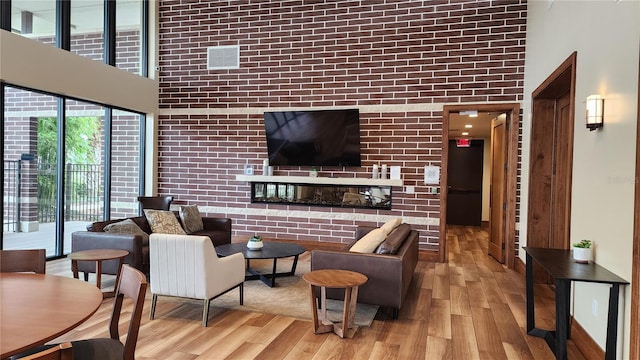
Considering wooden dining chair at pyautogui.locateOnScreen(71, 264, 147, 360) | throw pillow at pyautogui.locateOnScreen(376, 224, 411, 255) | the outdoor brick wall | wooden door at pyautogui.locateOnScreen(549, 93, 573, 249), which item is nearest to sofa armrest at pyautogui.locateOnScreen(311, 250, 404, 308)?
throw pillow at pyautogui.locateOnScreen(376, 224, 411, 255)

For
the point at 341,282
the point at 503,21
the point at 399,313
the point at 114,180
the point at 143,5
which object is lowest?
the point at 399,313

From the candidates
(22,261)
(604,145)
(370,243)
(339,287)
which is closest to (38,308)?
(22,261)

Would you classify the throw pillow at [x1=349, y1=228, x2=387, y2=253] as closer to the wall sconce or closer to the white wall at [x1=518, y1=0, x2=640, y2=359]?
the white wall at [x1=518, y1=0, x2=640, y2=359]

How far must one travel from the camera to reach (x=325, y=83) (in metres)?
6.75

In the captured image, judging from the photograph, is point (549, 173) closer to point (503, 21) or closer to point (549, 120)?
point (549, 120)

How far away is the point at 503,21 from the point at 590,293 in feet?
14.2

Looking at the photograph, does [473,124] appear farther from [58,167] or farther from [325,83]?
[58,167]

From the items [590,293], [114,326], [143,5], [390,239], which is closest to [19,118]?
[143,5]

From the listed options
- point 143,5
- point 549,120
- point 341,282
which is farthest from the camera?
point 143,5

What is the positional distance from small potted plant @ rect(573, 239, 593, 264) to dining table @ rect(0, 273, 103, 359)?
10.1ft

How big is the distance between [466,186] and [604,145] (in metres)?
8.37

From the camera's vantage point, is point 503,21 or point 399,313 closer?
point 399,313

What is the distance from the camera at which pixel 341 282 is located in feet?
10.7

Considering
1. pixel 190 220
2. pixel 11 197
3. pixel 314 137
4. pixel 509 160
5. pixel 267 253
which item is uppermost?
pixel 314 137
